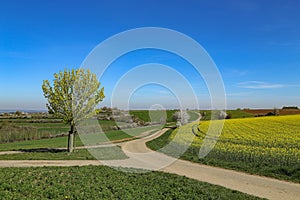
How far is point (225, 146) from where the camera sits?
20625 millimetres

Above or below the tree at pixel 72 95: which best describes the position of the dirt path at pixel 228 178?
below

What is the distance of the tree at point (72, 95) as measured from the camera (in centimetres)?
2006

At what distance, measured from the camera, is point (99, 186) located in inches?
413

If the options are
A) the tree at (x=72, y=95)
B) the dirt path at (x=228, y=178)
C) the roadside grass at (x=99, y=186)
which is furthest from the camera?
the tree at (x=72, y=95)

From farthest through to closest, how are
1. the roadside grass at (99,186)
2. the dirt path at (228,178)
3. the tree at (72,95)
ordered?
the tree at (72,95), the dirt path at (228,178), the roadside grass at (99,186)

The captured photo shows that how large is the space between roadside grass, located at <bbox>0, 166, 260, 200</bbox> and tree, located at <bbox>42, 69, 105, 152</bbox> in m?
8.08

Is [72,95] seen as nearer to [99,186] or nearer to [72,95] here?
[72,95]

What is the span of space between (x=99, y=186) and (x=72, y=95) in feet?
36.4

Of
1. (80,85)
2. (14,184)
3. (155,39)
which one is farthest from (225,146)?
(14,184)

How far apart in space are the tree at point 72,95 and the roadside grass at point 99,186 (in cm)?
808

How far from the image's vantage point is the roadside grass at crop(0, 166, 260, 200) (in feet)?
31.4

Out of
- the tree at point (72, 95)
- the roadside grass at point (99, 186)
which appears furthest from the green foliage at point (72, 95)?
the roadside grass at point (99, 186)

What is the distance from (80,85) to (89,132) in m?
27.0

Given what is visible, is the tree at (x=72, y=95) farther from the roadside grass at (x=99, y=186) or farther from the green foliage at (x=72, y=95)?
the roadside grass at (x=99, y=186)
